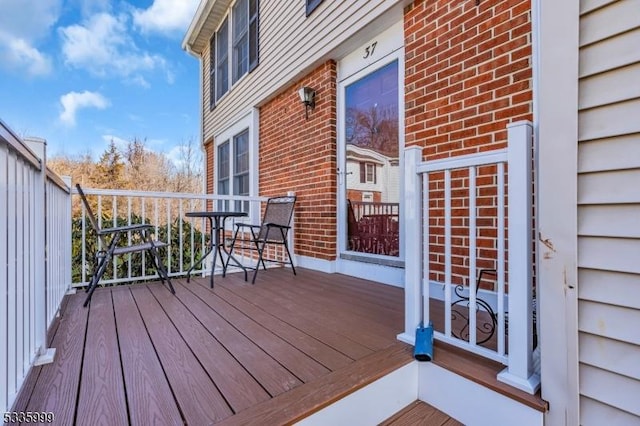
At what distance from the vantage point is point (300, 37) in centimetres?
380

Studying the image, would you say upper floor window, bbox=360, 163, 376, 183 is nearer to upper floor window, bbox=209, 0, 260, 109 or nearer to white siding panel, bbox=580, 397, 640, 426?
white siding panel, bbox=580, 397, 640, 426

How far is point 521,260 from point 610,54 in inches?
28.6

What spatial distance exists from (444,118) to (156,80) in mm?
13814

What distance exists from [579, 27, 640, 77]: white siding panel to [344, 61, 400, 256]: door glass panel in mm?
1817

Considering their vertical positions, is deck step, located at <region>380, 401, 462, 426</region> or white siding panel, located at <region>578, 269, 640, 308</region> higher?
white siding panel, located at <region>578, 269, 640, 308</region>

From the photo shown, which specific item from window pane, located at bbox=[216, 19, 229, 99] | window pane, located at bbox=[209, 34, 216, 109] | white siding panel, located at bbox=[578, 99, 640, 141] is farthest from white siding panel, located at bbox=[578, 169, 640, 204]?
window pane, located at bbox=[209, 34, 216, 109]

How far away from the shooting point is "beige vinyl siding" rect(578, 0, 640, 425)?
0.99 metres

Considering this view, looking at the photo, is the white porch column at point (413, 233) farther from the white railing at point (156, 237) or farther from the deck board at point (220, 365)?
the white railing at point (156, 237)

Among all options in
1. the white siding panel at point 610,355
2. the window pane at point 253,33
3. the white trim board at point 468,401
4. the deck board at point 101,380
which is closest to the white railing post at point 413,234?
the white trim board at point 468,401

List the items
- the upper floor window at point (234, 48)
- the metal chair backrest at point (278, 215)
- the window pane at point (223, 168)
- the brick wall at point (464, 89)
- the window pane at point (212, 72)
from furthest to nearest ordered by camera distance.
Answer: the window pane at point (212, 72), the window pane at point (223, 168), the upper floor window at point (234, 48), the metal chair backrest at point (278, 215), the brick wall at point (464, 89)

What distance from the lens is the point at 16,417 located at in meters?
1.02

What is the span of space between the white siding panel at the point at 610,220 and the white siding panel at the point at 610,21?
0.55 metres

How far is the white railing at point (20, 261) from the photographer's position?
3.03ft

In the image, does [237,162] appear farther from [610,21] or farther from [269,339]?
[610,21]
